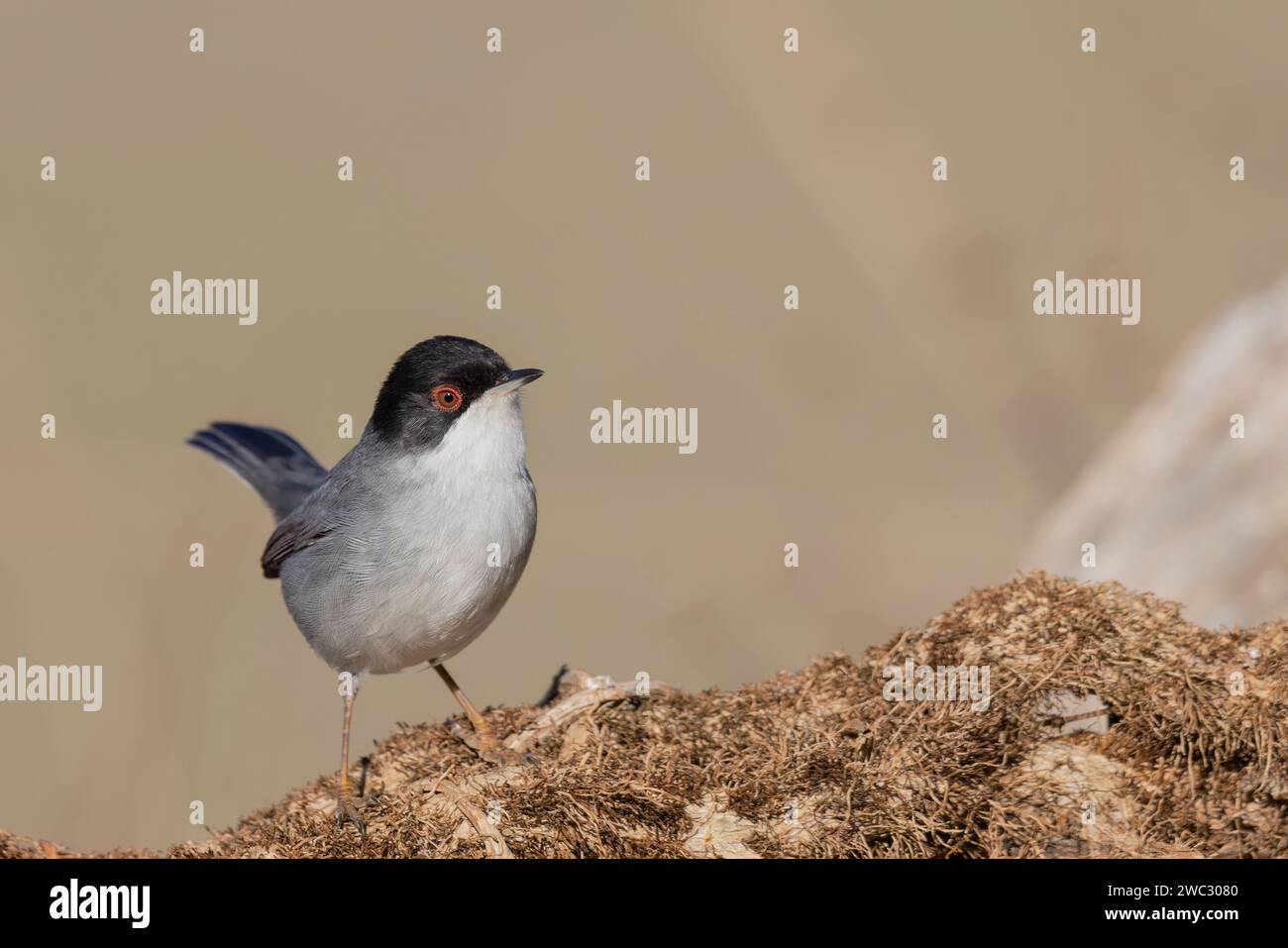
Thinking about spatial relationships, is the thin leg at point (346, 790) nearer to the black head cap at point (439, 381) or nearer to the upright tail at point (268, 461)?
the black head cap at point (439, 381)

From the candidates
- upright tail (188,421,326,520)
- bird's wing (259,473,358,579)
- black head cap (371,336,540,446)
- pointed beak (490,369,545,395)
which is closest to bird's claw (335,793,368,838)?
bird's wing (259,473,358,579)

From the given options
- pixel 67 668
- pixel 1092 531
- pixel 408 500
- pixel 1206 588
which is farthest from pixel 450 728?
pixel 1092 531

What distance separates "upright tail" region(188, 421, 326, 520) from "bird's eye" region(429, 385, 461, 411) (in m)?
2.13

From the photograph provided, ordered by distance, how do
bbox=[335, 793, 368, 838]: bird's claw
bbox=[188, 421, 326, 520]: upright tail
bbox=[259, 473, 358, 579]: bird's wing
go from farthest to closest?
bbox=[188, 421, 326, 520]: upright tail → bbox=[259, 473, 358, 579]: bird's wing → bbox=[335, 793, 368, 838]: bird's claw

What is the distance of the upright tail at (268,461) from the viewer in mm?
7793

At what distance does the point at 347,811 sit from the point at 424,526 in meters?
1.27

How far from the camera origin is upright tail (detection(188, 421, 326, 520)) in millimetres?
7793

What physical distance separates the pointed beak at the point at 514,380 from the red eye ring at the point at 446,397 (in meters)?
0.17

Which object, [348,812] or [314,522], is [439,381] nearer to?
[314,522]

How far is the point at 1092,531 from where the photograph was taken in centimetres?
823

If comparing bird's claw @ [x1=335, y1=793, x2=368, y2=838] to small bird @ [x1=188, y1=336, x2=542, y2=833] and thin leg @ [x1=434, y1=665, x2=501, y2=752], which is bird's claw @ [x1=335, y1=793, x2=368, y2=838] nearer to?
small bird @ [x1=188, y1=336, x2=542, y2=833]

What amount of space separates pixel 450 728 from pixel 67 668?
3007 mm

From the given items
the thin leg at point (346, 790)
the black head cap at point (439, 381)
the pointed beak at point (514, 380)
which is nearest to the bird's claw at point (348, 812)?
the thin leg at point (346, 790)
